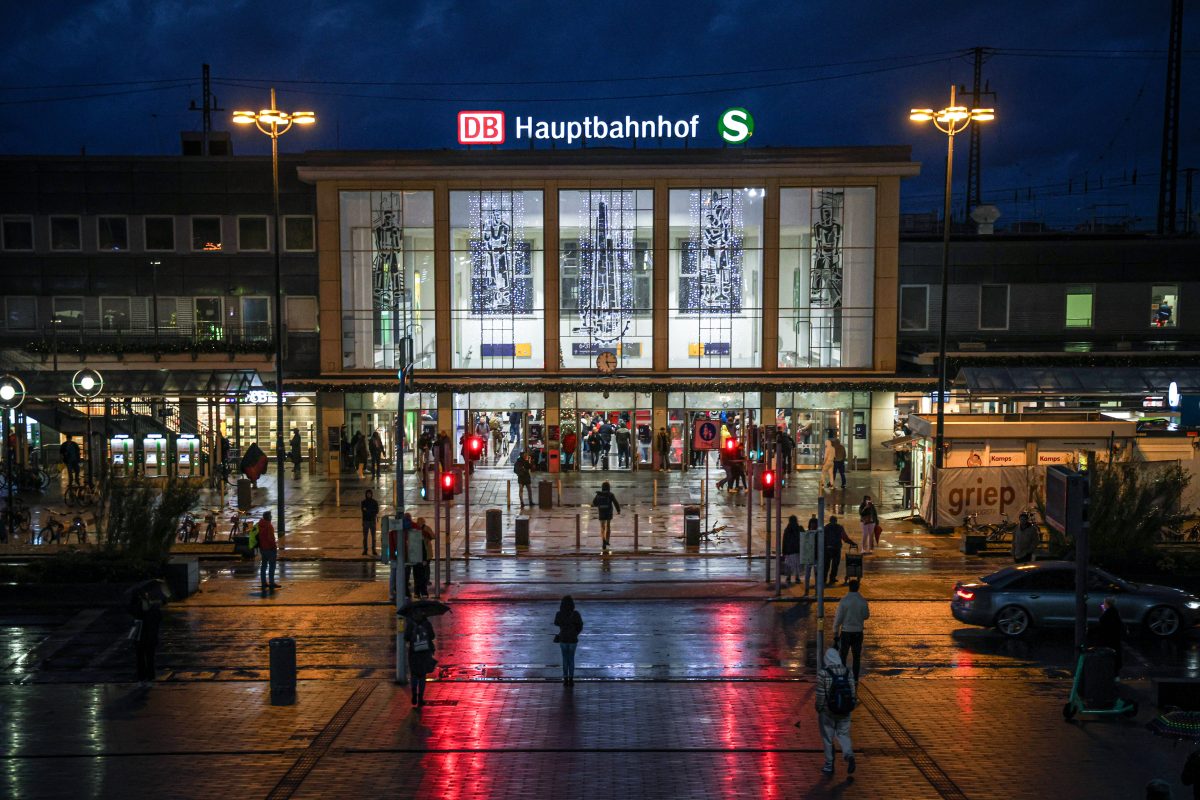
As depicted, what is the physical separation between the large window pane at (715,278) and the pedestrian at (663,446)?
303 cm

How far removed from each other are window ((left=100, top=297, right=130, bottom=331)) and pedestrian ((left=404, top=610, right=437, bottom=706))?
35.2 m

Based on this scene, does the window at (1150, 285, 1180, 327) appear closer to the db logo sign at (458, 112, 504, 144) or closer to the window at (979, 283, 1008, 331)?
the window at (979, 283, 1008, 331)

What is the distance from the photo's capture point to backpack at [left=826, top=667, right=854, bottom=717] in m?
12.9

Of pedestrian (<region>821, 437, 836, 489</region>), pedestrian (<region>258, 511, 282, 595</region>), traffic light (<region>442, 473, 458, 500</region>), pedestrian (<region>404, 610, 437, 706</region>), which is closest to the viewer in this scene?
pedestrian (<region>404, 610, 437, 706</region>)

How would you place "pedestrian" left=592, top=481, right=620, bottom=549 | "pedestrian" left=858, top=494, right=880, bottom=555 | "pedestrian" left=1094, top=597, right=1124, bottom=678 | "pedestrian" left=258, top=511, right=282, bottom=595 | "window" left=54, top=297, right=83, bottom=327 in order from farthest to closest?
"window" left=54, top=297, right=83, bottom=327 < "pedestrian" left=592, top=481, right=620, bottom=549 < "pedestrian" left=858, top=494, right=880, bottom=555 < "pedestrian" left=258, top=511, right=282, bottom=595 < "pedestrian" left=1094, top=597, right=1124, bottom=678

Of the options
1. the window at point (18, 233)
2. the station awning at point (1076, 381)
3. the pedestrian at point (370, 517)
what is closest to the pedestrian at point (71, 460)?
the window at point (18, 233)

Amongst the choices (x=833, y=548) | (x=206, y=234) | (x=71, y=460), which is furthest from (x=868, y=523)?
(x=206, y=234)

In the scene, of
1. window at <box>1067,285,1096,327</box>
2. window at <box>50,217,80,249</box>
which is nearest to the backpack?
window at <box>1067,285,1096,327</box>

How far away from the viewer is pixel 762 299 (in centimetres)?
4406

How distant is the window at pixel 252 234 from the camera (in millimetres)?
46219

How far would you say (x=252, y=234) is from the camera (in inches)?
1826

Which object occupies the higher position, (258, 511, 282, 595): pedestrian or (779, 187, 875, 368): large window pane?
(779, 187, 875, 368): large window pane

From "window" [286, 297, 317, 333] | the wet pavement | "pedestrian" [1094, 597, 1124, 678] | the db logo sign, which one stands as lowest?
the wet pavement

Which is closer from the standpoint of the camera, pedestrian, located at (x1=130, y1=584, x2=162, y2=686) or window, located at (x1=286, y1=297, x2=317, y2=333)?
pedestrian, located at (x1=130, y1=584, x2=162, y2=686)
